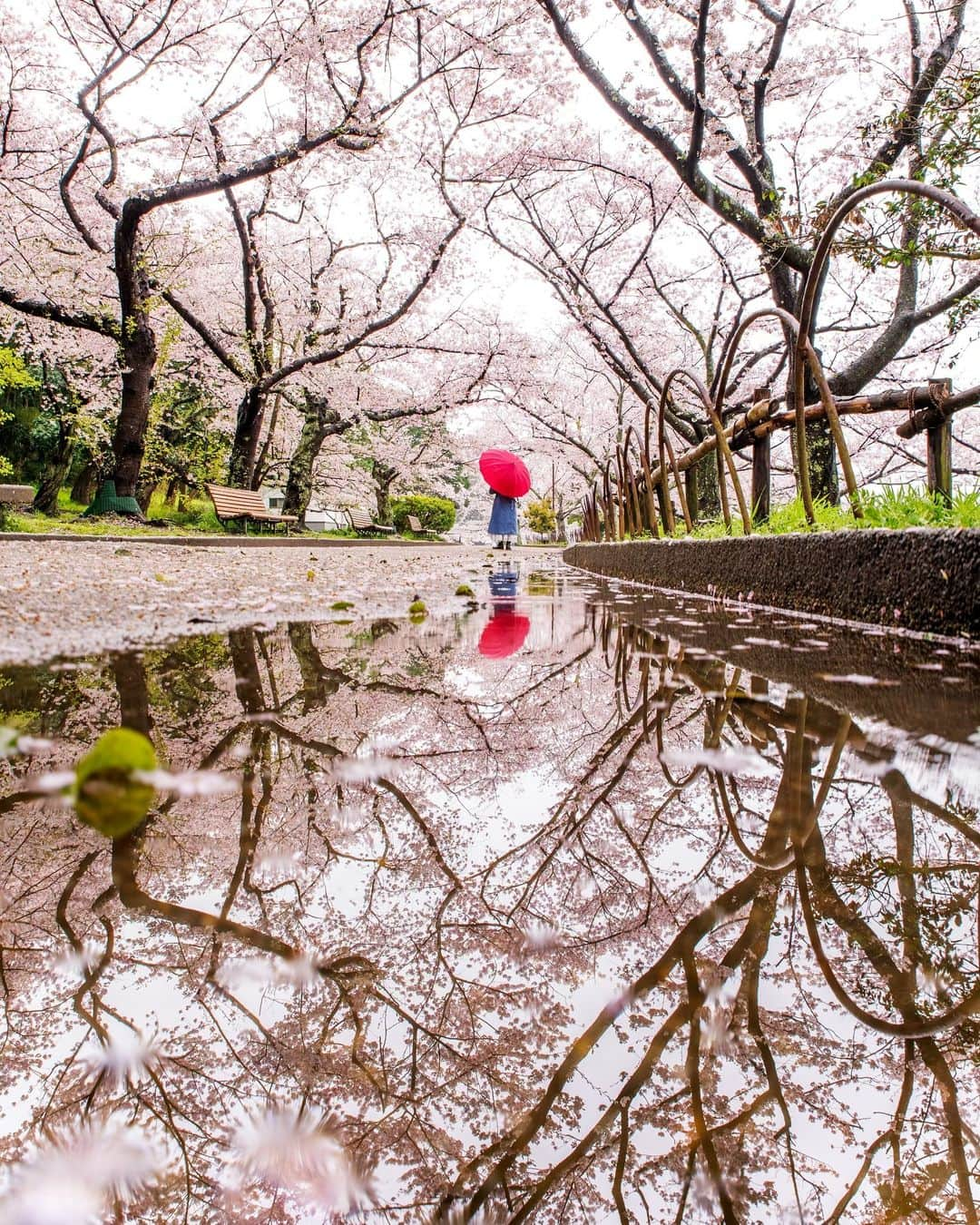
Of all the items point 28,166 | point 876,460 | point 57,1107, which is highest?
point 28,166

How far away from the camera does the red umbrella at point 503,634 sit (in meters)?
2.80

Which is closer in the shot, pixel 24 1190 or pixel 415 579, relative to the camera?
pixel 24 1190

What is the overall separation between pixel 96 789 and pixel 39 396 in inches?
938

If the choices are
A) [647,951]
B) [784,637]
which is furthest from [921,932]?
[784,637]

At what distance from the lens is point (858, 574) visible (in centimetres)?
310

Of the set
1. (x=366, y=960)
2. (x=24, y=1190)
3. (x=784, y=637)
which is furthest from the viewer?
(x=784, y=637)

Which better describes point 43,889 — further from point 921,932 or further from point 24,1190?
point 921,932

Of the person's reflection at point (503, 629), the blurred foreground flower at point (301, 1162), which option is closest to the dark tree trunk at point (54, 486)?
the person's reflection at point (503, 629)

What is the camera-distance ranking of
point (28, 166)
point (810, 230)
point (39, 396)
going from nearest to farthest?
point (810, 230) < point (28, 166) < point (39, 396)

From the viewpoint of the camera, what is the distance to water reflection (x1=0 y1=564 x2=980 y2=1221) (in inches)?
18.5

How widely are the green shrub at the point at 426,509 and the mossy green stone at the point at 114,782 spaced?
106 feet

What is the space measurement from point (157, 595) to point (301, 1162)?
3910mm

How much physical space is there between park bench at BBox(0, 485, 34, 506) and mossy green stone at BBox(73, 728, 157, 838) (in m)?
14.1

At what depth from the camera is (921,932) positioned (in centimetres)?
71
